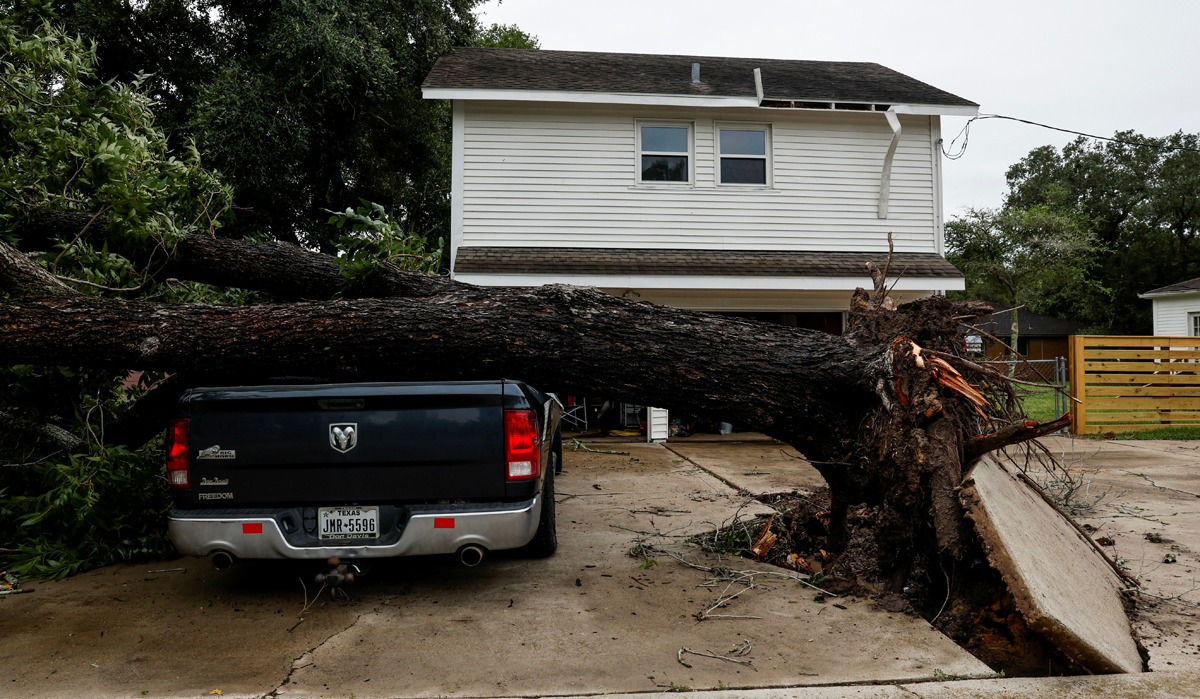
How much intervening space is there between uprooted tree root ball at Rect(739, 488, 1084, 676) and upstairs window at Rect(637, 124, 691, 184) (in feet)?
23.8

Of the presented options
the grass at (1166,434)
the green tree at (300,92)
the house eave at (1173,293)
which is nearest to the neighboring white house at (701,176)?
the green tree at (300,92)

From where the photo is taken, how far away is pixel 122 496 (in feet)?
16.0

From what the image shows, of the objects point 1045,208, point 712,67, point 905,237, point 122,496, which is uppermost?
point 1045,208

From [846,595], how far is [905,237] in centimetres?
894

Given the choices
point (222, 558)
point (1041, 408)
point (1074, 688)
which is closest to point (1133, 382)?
point (1041, 408)

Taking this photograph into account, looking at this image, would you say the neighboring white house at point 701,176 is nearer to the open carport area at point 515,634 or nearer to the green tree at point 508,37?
the open carport area at point 515,634

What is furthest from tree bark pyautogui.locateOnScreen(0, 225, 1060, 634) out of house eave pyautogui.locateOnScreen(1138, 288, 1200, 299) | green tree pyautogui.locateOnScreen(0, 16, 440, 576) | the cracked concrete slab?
house eave pyautogui.locateOnScreen(1138, 288, 1200, 299)

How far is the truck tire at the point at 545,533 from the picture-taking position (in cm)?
466

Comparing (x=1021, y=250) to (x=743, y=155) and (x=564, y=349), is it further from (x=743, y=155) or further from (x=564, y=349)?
(x=564, y=349)

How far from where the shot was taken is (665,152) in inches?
453

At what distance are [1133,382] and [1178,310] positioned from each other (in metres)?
14.8

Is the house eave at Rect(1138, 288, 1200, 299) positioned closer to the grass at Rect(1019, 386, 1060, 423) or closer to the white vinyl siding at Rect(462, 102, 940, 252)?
the grass at Rect(1019, 386, 1060, 423)

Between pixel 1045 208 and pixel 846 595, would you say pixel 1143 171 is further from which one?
pixel 846 595

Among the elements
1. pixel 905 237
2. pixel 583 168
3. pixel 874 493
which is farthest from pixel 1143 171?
pixel 874 493
